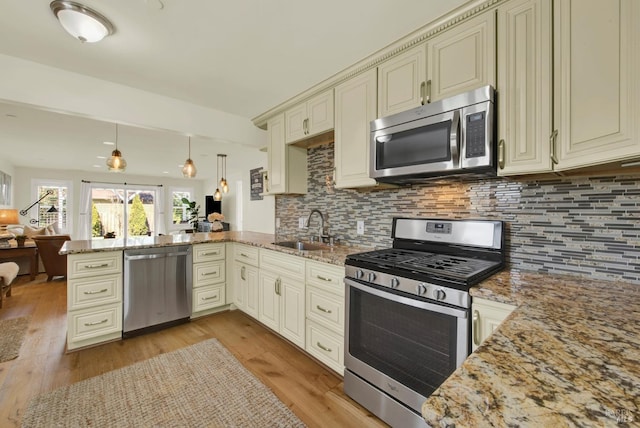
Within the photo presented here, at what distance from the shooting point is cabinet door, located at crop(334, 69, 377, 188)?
2.12 m

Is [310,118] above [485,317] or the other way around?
above

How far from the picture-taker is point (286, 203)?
11.6ft

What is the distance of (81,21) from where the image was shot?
1.66 meters

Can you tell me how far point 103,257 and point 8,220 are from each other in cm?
463

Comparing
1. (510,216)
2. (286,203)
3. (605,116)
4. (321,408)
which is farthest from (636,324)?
(286,203)

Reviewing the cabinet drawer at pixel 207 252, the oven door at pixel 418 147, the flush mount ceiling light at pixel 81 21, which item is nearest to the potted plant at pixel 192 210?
the cabinet drawer at pixel 207 252

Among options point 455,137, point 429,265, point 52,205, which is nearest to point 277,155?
point 455,137

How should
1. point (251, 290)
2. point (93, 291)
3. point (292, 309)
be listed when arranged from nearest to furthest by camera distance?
point (292, 309) → point (93, 291) → point (251, 290)

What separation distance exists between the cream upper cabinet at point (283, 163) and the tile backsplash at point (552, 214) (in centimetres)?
108

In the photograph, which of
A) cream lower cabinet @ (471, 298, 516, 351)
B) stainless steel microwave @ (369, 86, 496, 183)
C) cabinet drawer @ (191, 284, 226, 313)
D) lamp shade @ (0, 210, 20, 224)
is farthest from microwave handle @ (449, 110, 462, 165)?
lamp shade @ (0, 210, 20, 224)

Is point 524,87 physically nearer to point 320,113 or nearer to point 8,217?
point 320,113

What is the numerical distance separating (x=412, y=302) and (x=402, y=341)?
252 millimetres

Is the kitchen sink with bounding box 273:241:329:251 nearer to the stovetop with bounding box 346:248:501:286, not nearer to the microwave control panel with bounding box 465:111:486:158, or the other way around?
the stovetop with bounding box 346:248:501:286

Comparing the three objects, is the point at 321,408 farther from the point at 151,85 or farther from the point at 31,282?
the point at 31,282
